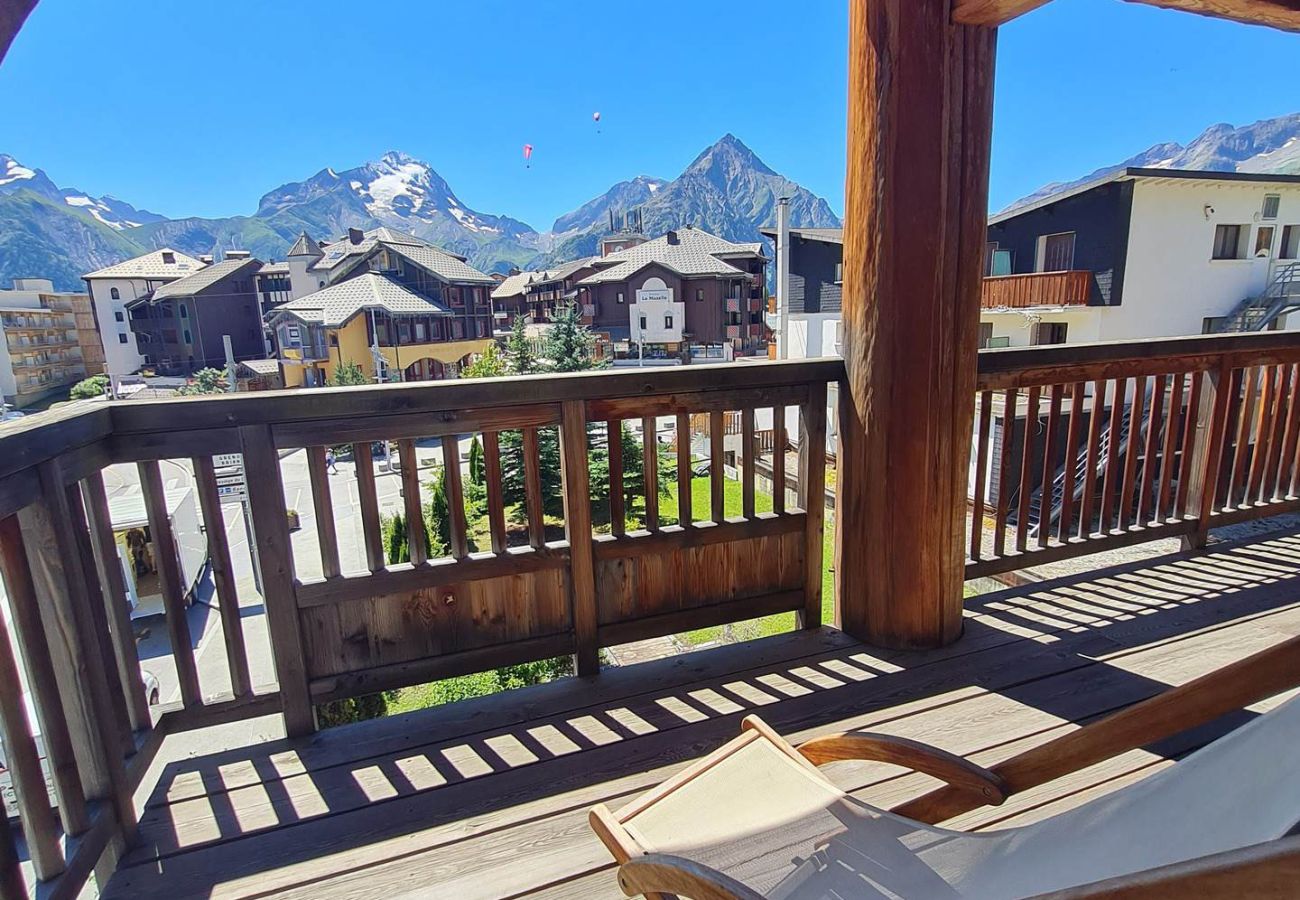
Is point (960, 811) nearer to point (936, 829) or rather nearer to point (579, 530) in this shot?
point (936, 829)

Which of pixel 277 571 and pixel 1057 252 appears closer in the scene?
pixel 277 571

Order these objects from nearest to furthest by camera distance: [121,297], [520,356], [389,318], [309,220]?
[520,356]
[389,318]
[121,297]
[309,220]

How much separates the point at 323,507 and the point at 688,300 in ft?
104

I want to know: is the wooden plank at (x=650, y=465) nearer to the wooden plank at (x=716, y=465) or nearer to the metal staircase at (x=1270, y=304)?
the wooden plank at (x=716, y=465)

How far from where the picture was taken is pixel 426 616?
2.10 m

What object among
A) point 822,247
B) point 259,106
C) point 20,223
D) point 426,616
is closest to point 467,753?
point 426,616

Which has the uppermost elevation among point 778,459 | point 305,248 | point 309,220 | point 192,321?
point 309,220

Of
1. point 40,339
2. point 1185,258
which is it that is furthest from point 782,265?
point 40,339

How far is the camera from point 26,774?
127cm

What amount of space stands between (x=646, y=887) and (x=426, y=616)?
1230 mm

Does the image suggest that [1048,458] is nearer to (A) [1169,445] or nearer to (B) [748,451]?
(A) [1169,445]

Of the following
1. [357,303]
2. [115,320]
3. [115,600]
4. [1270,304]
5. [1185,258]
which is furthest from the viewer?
[115,320]

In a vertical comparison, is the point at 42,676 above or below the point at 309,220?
below

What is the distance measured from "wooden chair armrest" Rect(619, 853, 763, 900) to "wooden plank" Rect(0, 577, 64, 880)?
1.13 metres
